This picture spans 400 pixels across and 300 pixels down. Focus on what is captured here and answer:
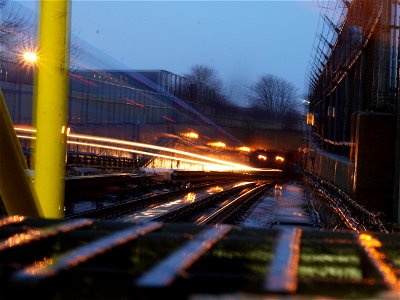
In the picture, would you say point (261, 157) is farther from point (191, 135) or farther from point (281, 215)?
point (281, 215)

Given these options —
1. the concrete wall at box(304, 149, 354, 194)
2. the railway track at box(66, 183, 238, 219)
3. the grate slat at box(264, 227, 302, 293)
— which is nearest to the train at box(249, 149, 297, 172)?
the railway track at box(66, 183, 238, 219)

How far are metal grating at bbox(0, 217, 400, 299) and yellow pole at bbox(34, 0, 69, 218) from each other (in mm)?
1697

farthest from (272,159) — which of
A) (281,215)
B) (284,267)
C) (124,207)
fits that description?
(284,267)

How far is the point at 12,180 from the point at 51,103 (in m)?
0.74

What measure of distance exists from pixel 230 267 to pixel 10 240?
3.40ft

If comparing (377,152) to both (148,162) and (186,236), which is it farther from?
(148,162)

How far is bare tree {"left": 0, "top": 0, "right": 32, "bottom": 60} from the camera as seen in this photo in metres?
31.5

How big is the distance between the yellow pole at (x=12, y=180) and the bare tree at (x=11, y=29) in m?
24.7

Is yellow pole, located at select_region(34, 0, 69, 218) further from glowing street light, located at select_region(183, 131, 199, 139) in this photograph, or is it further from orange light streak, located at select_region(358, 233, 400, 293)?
glowing street light, located at select_region(183, 131, 199, 139)

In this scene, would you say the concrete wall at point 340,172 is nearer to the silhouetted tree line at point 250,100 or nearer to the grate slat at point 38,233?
the grate slat at point 38,233

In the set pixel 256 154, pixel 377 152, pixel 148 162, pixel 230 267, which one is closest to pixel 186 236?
pixel 230 267

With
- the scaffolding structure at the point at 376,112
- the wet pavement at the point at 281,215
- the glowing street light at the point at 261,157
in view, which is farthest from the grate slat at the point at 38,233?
the glowing street light at the point at 261,157

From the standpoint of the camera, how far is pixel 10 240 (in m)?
3.45

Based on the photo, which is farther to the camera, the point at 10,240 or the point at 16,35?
the point at 16,35
